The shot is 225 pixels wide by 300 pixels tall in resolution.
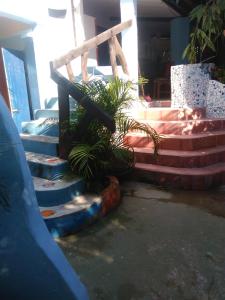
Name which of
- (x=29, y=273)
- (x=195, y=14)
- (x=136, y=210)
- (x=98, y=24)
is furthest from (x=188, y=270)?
(x=98, y=24)

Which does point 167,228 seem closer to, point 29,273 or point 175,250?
point 175,250

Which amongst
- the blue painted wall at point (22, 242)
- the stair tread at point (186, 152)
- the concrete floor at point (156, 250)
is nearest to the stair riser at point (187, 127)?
the stair tread at point (186, 152)

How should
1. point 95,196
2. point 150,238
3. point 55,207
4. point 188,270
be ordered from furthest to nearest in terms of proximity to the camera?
point 95,196 → point 55,207 → point 150,238 → point 188,270

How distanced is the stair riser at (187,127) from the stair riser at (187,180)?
1.06 meters

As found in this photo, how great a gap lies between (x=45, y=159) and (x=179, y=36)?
211 inches

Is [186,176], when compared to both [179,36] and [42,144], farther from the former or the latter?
[179,36]

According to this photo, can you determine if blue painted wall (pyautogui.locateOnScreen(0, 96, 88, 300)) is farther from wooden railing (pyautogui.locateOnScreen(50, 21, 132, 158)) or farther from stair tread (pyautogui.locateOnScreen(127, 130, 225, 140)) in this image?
stair tread (pyautogui.locateOnScreen(127, 130, 225, 140))

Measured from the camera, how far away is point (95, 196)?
12.3 ft

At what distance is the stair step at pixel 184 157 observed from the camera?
181 inches

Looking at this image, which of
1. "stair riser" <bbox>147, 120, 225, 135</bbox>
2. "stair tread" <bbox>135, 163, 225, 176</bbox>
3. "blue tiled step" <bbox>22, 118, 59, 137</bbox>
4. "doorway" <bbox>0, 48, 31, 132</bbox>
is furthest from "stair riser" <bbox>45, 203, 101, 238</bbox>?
"doorway" <bbox>0, 48, 31, 132</bbox>

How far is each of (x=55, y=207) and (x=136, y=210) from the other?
1.12 metres

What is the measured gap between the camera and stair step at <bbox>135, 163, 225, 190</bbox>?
4.34 meters

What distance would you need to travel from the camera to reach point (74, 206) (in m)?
3.46

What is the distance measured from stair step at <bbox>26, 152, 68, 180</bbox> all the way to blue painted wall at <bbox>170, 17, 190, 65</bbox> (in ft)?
16.7
